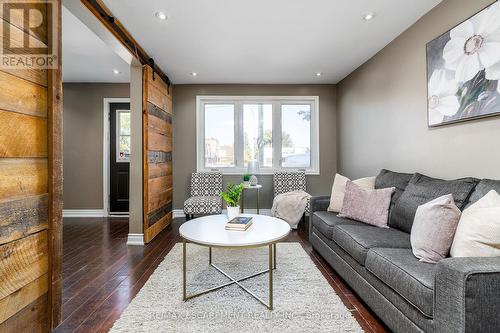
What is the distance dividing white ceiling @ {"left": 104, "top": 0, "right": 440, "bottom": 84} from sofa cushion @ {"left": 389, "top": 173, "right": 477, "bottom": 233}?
170cm

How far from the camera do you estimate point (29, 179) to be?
1488mm

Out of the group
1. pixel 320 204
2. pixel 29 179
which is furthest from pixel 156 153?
pixel 320 204

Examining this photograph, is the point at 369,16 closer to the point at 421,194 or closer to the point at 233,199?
the point at 421,194

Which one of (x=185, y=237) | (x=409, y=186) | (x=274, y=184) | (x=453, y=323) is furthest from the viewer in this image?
(x=274, y=184)

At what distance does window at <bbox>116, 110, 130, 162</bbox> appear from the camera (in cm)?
498

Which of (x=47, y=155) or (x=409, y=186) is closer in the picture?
(x=47, y=155)

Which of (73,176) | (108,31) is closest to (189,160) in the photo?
(73,176)

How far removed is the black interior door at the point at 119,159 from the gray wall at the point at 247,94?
103 cm

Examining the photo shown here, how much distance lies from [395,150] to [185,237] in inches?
106

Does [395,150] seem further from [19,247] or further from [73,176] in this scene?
[73,176]

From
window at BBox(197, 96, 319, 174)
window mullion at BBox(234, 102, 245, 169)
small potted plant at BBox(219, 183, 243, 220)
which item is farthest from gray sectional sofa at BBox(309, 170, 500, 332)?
window mullion at BBox(234, 102, 245, 169)

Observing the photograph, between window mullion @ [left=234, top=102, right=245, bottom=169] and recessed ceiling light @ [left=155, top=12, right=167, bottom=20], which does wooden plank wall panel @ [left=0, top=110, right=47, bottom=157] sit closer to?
recessed ceiling light @ [left=155, top=12, right=167, bottom=20]

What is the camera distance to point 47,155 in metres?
1.61

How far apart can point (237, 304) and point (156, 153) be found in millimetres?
2635
